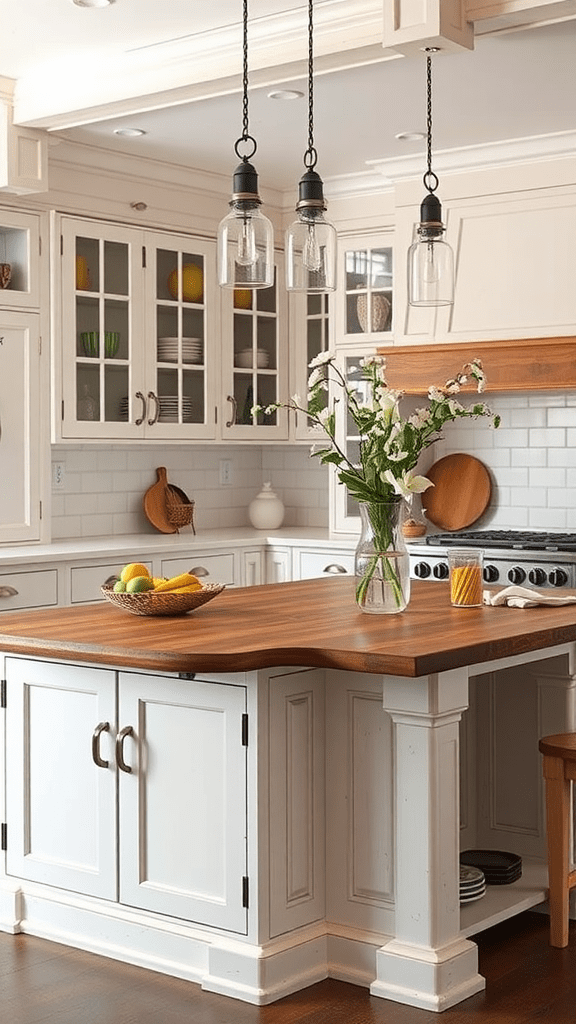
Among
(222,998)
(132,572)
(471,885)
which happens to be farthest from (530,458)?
(222,998)

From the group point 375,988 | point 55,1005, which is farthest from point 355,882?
point 55,1005

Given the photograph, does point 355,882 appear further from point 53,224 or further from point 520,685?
point 53,224

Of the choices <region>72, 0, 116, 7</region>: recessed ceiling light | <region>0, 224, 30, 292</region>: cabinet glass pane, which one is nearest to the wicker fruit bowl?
<region>72, 0, 116, 7</region>: recessed ceiling light

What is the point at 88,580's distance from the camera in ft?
19.0

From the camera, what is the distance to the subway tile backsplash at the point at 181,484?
661 cm

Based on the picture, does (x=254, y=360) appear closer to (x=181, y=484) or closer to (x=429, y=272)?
(x=181, y=484)

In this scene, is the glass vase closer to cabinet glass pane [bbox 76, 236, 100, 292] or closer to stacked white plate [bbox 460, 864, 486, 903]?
stacked white plate [bbox 460, 864, 486, 903]

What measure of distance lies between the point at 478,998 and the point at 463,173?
3.92 metres

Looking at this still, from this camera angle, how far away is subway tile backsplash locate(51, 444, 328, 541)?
6609mm

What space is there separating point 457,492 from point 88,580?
1.89 metres

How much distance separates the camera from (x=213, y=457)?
742 cm

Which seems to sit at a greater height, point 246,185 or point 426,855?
point 246,185

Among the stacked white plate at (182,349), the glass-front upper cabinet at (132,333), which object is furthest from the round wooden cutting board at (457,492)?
the stacked white plate at (182,349)

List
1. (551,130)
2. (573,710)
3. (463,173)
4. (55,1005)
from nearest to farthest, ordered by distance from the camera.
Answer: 1. (55,1005)
2. (573,710)
3. (551,130)
4. (463,173)
